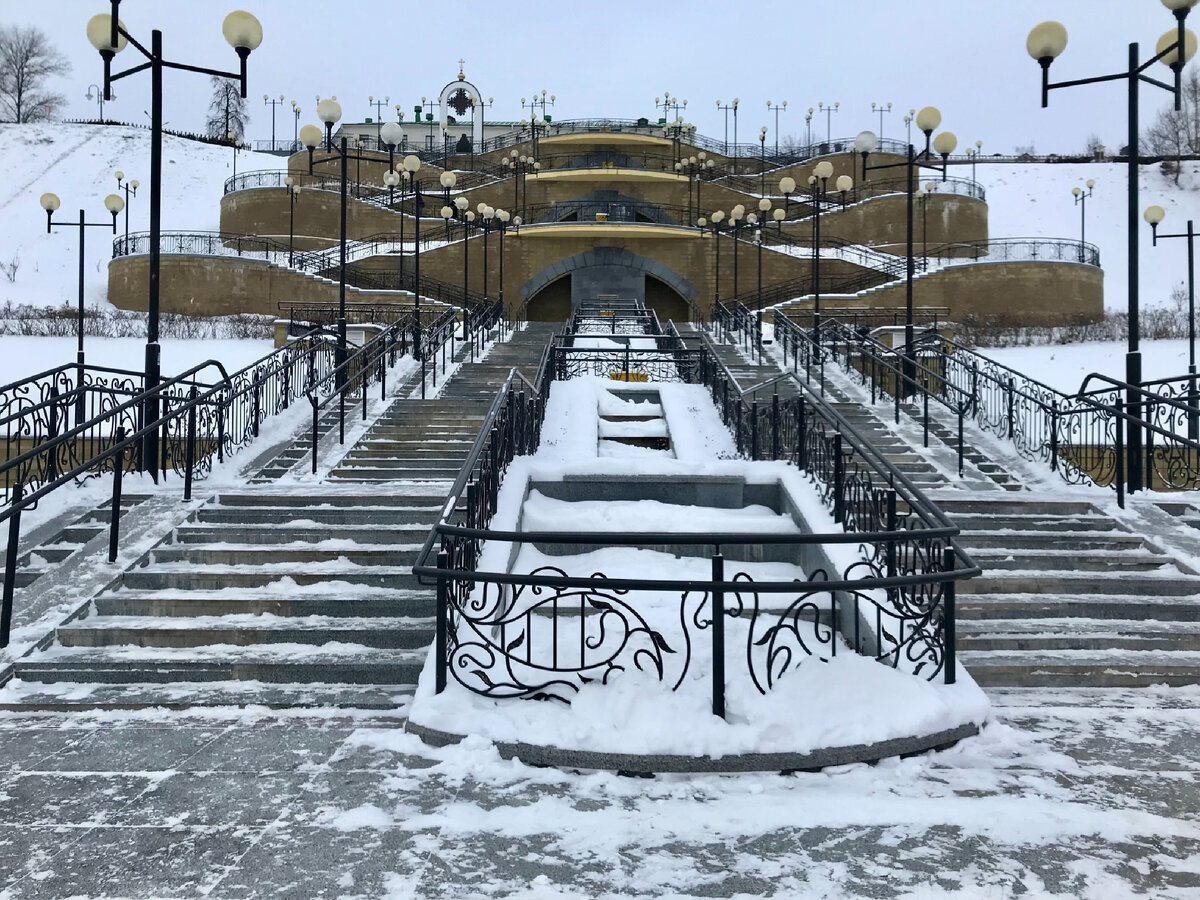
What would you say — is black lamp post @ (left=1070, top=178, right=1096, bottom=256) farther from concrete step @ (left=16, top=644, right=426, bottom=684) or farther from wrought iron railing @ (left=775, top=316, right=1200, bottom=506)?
concrete step @ (left=16, top=644, right=426, bottom=684)

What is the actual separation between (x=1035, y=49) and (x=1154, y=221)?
1022 centimetres

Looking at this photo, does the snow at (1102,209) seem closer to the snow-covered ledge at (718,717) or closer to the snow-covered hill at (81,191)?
the snow-covered ledge at (718,717)

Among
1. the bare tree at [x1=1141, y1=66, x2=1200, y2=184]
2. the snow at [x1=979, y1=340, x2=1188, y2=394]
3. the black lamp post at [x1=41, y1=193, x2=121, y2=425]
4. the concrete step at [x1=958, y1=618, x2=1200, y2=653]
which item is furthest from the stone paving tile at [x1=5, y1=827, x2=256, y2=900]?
the bare tree at [x1=1141, y1=66, x2=1200, y2=184]

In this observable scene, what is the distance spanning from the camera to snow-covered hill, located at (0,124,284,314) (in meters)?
42.1

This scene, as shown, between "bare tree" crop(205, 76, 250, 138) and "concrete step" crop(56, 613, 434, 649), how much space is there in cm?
7816

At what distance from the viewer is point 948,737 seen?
16.5 ft

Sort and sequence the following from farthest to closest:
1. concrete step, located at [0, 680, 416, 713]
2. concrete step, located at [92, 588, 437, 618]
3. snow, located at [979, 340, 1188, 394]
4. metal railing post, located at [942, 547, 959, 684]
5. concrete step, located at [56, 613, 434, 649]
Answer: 1. snow, located at [979, 340, 1188, 394]
2. concrete step, located at [92, 588, 437, 618]
3. concrete step, located at [56, 613, 434, 649]
4. concrete step, located at [0, 680, 416, 713]
5. metal railing post, located at [942, 547, 959, 684]

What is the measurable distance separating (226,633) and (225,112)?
A: 79.7m

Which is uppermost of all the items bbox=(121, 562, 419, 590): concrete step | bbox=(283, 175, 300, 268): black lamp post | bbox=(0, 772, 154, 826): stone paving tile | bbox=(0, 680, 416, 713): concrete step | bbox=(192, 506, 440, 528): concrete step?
bbox=(283, 175, 300, 268): black lamp post

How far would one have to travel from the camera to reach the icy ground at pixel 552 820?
3531mm

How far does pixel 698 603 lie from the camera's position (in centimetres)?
695

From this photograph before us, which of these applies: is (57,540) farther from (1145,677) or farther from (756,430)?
(1145,677)

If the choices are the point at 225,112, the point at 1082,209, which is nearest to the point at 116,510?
the point at 1082,209

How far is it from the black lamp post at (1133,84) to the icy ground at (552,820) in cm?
554
